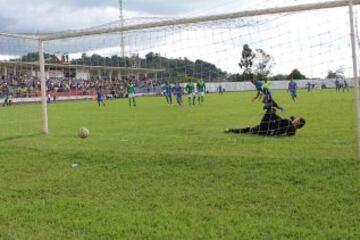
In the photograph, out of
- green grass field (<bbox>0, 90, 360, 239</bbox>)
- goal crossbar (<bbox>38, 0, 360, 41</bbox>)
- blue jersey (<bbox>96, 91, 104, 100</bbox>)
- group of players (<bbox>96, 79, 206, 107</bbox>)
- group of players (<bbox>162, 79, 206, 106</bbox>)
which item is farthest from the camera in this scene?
blue jersey (<bbox>96, 91, 104, 100</bbox>)

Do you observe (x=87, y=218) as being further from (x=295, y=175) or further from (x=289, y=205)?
(x=295, y=175)

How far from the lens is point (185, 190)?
6.75 m

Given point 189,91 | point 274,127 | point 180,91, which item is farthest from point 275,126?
point 189,91

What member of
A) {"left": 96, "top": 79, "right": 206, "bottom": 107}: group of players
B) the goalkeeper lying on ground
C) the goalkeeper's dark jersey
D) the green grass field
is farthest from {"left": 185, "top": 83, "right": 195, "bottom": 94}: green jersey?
the green grass field

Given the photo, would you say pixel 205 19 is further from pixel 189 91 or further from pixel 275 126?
pixel 189 91

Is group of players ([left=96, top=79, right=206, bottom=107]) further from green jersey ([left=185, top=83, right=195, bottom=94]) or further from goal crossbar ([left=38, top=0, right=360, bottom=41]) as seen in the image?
goal crossbar ([left=38, top=0, right=360, bottom=41])

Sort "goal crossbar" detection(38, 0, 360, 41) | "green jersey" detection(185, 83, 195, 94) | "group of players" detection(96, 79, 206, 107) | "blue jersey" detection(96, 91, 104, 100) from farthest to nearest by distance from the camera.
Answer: "blue jersey" detection(96, 91, 104, 100) → "group of players" detection(96, 79, 206, 107) → "green jersey" detection(185, 83, 195, 94) → "goal crossbar" detection(38, 0, 360, 41)

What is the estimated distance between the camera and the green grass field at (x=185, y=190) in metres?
5.15

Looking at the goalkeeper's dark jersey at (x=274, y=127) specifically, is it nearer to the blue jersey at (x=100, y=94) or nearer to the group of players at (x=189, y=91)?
the group of players at (x=189, y=91)

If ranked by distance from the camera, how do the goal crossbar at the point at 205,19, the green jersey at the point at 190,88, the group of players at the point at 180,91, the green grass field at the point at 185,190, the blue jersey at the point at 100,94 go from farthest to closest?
the blue jersey at the point at 100,94 → the group of players at the point at 180,91 → the green jersey at the point at 190,88 → the goal crossbar at the point at 205,19 → the green grass field at the point at 185,190

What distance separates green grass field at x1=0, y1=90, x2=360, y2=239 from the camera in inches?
203

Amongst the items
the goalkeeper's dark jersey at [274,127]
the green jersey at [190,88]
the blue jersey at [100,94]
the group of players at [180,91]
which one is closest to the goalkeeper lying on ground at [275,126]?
the goalkeeper's dark jersey at [274,127]

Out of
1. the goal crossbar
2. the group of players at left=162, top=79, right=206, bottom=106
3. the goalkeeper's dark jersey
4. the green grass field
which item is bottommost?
the green grass field

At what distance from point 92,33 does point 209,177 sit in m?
6.70
